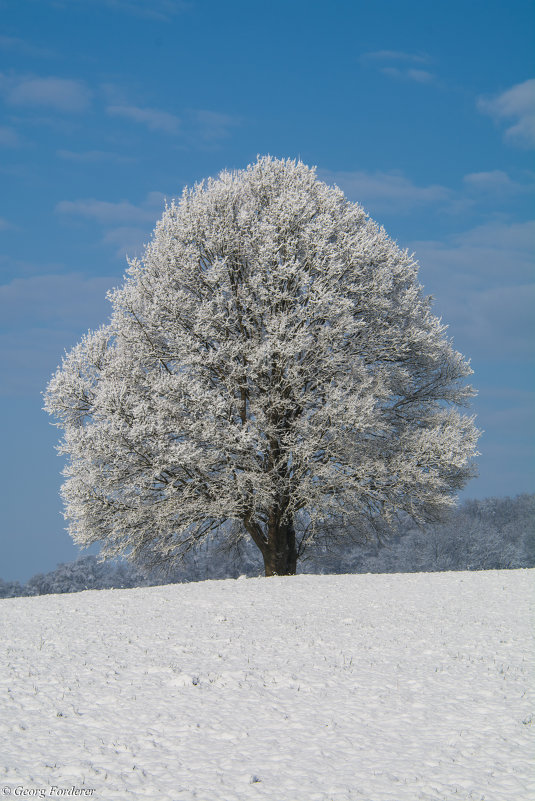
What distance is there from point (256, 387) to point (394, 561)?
30.5 metres

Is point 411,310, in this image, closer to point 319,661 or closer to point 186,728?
Result: point 319,661

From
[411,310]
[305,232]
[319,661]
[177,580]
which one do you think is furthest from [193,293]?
[177,580]

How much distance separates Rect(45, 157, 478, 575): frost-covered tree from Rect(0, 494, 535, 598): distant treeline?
1454 cm

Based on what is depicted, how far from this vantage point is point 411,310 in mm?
23312

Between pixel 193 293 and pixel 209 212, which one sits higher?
pixel 209 212

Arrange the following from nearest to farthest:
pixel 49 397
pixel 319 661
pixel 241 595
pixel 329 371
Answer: pixel 319 661, pixel 241 595, pixel 329 371, pixel 49 397

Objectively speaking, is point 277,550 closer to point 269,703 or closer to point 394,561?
point 269,703

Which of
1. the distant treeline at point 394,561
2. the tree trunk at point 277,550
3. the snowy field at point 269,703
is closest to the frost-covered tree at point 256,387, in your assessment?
the tree trunk at point 277,550

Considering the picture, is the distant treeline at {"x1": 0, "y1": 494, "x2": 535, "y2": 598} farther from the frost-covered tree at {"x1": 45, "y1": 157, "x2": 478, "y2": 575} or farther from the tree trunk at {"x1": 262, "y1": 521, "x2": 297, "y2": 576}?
the frost-covered tree at {"x1": 45, "y1": 157, "x2": 478, "y2": 575}

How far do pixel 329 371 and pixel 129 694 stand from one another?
1397cm

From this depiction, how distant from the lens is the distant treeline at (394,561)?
3834 centimetres

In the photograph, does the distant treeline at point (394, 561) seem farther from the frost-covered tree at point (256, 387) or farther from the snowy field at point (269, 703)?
the snowy field at point (269, 703)

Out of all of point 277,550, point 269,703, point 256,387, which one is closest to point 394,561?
point 277,550

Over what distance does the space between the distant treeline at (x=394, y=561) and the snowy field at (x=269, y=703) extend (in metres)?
22.7
